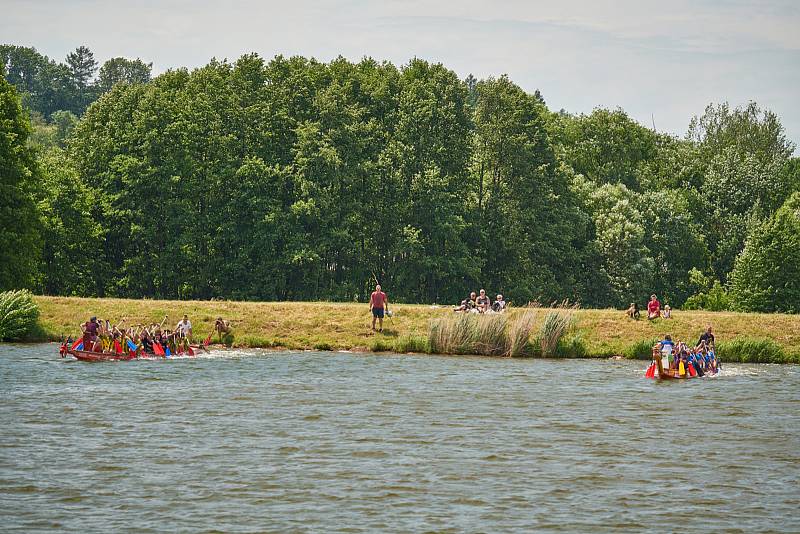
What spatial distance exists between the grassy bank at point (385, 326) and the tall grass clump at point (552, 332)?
0.72 metres

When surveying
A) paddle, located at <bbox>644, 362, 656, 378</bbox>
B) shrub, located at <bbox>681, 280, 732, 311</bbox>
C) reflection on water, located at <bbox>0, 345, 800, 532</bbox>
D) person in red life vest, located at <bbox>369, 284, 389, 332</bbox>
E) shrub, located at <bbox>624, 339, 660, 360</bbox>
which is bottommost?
reflection on water, located at <bbox>0, 345, 800, 532</bbox>

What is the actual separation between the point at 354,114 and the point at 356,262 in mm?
10616

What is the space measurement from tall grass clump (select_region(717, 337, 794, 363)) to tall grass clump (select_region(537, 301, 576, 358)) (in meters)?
7.15

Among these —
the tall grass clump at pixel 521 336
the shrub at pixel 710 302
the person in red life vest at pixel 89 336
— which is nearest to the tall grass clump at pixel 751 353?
the tall grass clump at pixel 521 336

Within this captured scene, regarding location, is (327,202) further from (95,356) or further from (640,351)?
(95,356)

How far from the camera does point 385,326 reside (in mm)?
53844

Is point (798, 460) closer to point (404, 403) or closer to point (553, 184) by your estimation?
point (404, 403)

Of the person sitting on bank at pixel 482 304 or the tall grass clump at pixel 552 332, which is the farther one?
the person sitting on bank at pixel 482 304

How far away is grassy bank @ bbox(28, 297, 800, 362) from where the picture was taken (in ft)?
169

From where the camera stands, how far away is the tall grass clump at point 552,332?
50812 millimetres

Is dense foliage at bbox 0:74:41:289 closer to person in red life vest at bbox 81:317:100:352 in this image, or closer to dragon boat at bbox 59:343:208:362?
dragon boat at bbox 59:343:208:362

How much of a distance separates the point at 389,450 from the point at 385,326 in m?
26.3

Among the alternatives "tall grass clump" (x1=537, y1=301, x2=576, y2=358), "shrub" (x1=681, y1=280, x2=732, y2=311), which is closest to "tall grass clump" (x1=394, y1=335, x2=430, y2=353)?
"tall grass clump" (x1=537, y1=301, x2=576, y2=358)

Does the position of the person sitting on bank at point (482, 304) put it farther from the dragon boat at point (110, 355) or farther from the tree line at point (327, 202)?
the tree line at point (327, 202)
